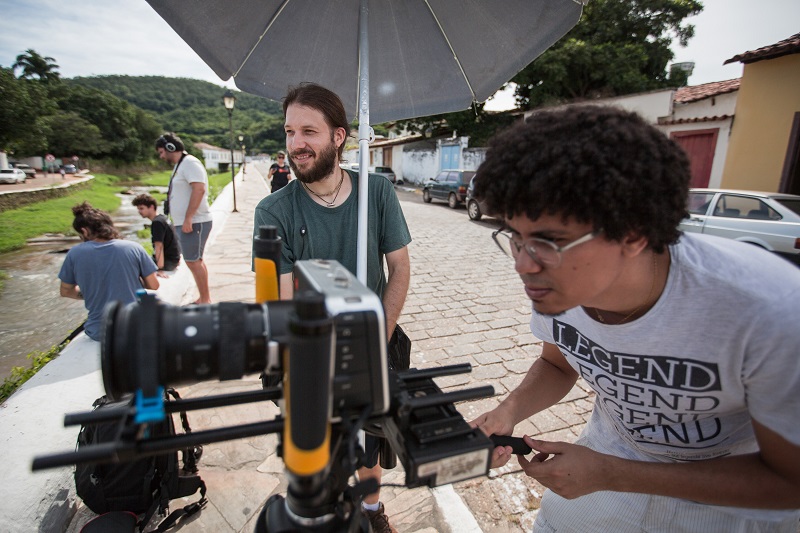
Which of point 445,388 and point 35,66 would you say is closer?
point 445,388

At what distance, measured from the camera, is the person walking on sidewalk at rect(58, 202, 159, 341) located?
3.26m

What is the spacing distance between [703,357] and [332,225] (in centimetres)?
163

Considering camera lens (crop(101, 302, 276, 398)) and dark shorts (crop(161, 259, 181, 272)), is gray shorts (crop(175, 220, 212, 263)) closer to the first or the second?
dark shorts (crop(161, 259, 181, 272))

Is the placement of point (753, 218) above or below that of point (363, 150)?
below

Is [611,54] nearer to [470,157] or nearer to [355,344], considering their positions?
[470,157]

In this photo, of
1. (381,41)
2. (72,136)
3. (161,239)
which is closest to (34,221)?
(161,239)

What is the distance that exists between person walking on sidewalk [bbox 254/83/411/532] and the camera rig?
45.3 inches

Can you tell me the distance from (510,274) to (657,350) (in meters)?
6.15

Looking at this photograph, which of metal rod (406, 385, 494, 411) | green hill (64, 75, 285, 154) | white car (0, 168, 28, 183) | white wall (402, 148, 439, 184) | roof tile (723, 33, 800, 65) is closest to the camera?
metal rod (406, 385, 494, 411)

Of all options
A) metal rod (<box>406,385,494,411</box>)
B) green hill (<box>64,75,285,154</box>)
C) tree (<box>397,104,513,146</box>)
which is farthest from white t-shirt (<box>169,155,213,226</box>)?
green hill (<box>64,75,285,154</box>)

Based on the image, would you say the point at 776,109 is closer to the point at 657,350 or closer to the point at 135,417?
the point at 657,350

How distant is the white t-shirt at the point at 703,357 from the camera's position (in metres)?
1.01

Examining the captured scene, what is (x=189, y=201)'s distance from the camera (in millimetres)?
4797

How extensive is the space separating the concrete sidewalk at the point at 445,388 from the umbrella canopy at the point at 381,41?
2.34m
